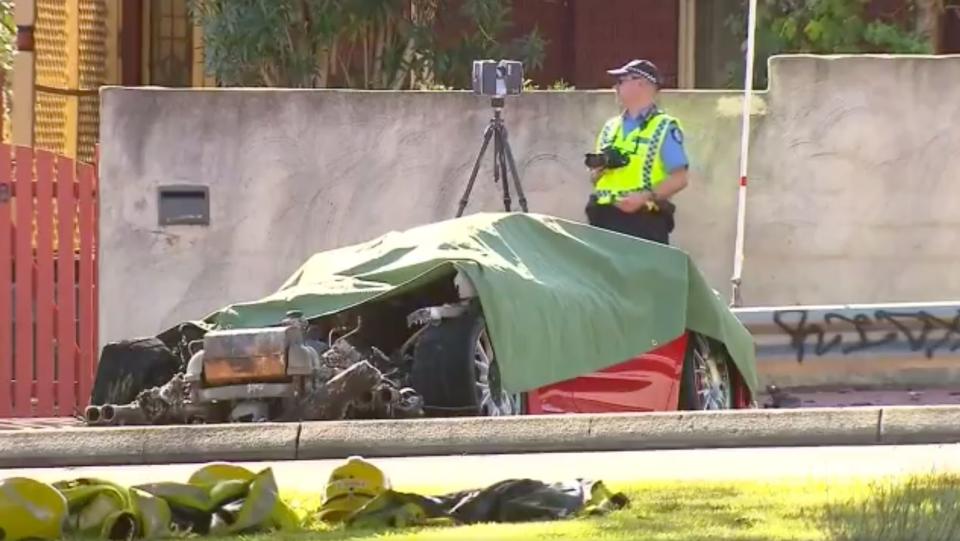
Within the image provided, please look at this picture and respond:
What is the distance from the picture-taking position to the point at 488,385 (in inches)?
383

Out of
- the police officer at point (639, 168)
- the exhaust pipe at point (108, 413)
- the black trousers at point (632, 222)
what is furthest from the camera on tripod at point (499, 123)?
the exhaust pipe at point (108, 413)

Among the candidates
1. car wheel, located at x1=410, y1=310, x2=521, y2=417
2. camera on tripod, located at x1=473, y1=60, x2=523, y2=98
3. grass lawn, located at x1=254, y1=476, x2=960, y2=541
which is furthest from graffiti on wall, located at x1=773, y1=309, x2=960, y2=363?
grass lawn, located at x1=254, y1=476, x2=960, y2=541

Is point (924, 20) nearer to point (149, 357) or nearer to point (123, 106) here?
point (123, 106)

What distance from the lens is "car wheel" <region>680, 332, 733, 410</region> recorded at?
1041cm

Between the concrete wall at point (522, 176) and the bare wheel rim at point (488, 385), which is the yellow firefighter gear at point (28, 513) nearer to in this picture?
the bare wheel rim at point (488, 385)

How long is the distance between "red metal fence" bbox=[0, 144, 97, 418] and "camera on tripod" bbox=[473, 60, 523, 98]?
2.50 m

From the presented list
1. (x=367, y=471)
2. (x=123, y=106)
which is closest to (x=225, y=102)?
(x=123, y=106)

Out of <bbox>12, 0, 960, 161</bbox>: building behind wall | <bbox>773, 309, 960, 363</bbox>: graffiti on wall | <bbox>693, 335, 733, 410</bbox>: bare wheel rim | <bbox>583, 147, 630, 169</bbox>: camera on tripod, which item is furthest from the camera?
<bbox>12, 0, 960, 161</bbox>: building behind wall

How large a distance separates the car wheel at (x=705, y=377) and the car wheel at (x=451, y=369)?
1198 mm

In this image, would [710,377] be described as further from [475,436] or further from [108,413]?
[108,413]

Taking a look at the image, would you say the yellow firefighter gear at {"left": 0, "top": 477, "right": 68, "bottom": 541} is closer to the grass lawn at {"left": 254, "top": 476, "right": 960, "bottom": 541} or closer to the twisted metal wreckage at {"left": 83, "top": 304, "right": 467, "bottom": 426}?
the grass lawn at {"left": 254, "top": 476, "right": 960, "bottom": 541}

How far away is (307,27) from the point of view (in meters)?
16.3

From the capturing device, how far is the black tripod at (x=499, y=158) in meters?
13.4

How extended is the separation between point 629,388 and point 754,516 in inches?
138
